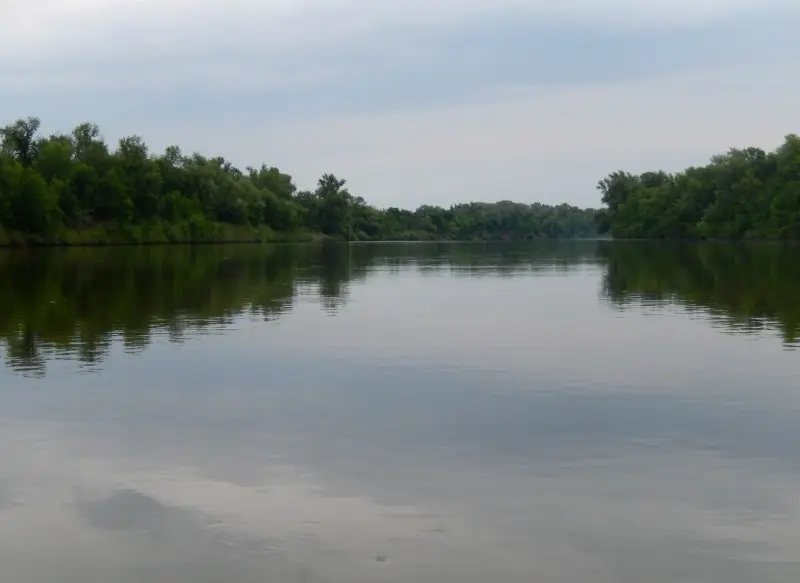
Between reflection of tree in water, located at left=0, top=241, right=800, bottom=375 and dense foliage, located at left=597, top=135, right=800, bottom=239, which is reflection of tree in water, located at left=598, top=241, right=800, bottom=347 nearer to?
reflection of tree in water, located at left=0, top=241, right=800, bottom=375

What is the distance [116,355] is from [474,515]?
34.7 ft

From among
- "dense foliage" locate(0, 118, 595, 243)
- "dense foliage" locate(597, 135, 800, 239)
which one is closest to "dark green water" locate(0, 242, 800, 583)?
"dense foliage" locate(0, 118, 595, 243)

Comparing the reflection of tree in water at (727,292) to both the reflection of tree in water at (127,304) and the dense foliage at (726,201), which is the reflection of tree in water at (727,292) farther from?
the dense foliage at (726,201)

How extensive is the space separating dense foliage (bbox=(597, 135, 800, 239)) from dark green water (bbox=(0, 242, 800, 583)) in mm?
117808

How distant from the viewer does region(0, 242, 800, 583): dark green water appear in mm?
7684

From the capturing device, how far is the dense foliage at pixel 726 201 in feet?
433

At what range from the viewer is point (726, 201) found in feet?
480

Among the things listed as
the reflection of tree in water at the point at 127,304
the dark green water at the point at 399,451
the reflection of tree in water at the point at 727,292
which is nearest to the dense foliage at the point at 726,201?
the reflection of tree in water at the point at 727,292

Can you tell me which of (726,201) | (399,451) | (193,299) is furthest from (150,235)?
(399,451)

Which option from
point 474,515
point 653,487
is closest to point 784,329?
point 653,487

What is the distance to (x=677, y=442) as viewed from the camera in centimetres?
1114

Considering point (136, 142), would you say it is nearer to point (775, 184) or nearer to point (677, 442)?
point (775, 184)

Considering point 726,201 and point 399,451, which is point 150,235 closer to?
point 726,201

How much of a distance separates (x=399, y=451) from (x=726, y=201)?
144410mm
